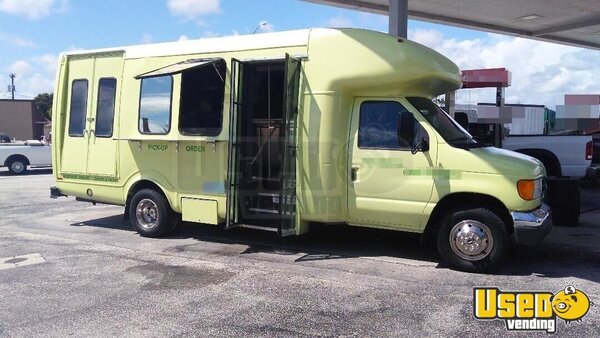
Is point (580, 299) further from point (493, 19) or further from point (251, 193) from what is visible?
point (493, 19)

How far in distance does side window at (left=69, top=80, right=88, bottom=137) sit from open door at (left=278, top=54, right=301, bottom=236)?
3.83 meters

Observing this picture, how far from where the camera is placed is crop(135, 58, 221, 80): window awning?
725 centimetres

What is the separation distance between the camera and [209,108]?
7555 millimetres

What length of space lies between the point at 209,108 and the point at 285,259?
2.47m

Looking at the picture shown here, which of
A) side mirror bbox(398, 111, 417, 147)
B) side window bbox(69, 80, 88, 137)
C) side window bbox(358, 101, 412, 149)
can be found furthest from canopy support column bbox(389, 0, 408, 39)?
side window bbox(69, 80, 88, 137)

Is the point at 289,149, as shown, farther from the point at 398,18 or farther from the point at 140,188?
the point at 398,18

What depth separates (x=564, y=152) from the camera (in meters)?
11.8

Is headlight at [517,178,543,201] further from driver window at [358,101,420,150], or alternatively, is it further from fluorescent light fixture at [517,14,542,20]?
fluorescent light fixture at [517,14,542,20]

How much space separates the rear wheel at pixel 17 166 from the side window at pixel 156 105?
53.3 feet

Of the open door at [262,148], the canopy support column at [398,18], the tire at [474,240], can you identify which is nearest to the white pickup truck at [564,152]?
the canopy support column at [398,18]

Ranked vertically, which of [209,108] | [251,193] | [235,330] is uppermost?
[209,108]

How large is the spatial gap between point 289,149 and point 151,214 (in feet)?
9.04

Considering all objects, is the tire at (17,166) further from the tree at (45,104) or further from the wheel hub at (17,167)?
the tree at (45,104)

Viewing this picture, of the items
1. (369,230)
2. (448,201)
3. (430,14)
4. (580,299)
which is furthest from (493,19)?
(580,299)
